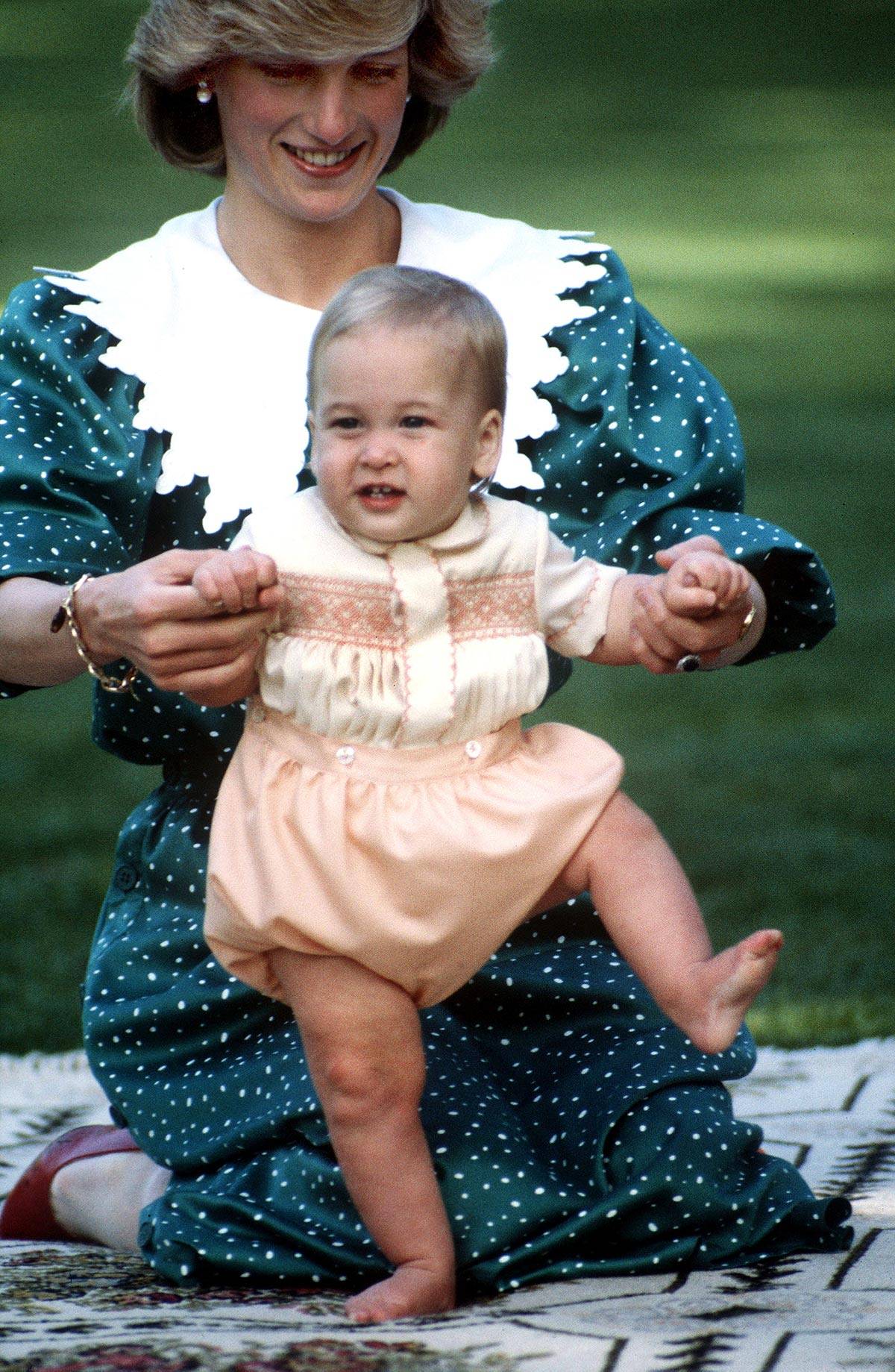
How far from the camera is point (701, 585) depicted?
203 cm

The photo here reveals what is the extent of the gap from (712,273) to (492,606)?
22.2 ft

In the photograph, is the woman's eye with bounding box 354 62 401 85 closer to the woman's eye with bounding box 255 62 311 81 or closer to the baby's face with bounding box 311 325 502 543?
the woman's eye with bounding box 255 62 311 81

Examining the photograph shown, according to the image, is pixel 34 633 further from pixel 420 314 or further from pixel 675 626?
pixel 675 626

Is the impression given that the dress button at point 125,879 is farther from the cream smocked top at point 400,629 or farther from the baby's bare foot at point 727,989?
the baby's bare foot at point 727,989

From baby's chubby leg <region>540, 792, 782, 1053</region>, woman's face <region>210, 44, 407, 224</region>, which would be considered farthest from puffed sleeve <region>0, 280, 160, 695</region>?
baby's chubby leg <region>540, 792, 782, 1053</region>

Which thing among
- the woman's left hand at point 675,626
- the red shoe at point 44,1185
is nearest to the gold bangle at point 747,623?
the woman's left hand at point 675,626

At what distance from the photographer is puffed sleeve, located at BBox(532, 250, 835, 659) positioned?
7.80ft

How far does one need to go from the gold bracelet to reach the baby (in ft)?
0.52

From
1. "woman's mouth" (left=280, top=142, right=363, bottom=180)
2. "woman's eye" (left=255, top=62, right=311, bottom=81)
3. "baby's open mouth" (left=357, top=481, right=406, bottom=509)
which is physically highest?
"woman's eye" (left=255, top=62, right=311, bottom=81)

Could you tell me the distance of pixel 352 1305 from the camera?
2035 mm

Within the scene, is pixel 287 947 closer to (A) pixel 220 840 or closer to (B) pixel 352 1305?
(A) pixel 220 840

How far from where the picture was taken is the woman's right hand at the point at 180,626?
1947 mm

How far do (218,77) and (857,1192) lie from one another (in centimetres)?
144

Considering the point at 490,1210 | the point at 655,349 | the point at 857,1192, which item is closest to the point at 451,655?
the point at 490,1210
